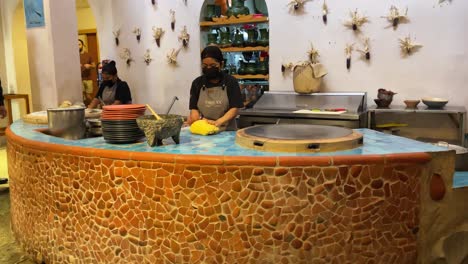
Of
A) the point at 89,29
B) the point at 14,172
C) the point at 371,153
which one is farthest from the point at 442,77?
the point at 89,29

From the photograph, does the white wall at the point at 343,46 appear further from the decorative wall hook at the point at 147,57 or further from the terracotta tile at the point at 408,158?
the terracotta tile at the point at 408,158

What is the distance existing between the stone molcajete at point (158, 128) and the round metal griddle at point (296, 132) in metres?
0.45

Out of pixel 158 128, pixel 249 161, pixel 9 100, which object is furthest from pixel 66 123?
pixel 9 100

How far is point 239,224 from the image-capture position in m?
2.33

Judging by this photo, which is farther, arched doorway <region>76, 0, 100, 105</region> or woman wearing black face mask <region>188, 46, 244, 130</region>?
arched doorway <region>76, 0, 100, 105</region>

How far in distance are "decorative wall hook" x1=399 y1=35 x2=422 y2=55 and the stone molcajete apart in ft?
10.2

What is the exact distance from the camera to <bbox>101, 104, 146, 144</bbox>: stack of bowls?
109 inches

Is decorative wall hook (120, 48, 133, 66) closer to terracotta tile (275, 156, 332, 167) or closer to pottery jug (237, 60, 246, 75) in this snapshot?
pottery jug (237, 60, 246, 75)

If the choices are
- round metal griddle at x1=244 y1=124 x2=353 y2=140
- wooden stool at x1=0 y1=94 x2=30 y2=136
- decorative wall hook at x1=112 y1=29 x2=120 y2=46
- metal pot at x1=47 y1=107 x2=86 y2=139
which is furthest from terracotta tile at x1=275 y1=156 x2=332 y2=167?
wooden stool at x1=0 y1=94 x2=30 y2=136

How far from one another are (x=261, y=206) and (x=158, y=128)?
788 millimetres

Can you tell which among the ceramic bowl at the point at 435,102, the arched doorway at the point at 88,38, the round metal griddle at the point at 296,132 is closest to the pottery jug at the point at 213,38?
the ceramic bowl at the point at 435,102

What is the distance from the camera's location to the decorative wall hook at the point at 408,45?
4.77m

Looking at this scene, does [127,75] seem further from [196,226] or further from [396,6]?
[196,226]

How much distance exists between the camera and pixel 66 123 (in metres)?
3.21
